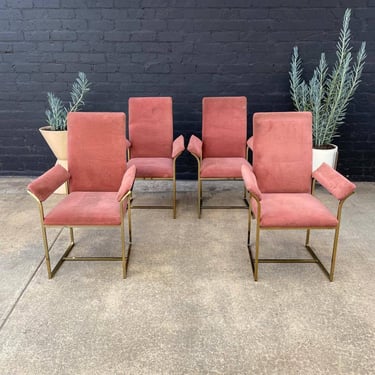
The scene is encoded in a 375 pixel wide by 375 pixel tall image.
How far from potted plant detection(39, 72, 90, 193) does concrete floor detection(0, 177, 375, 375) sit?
901 mm

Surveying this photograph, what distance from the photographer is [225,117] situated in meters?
3.65

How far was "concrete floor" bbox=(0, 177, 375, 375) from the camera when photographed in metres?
1.86

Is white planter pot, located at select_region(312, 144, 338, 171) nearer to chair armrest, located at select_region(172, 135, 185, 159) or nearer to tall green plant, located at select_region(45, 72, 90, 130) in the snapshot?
chair armrest, located at select_region(172, 135, 185, 159)

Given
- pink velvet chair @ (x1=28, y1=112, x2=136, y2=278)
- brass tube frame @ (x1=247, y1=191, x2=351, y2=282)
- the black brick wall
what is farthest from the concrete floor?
the black brick wall

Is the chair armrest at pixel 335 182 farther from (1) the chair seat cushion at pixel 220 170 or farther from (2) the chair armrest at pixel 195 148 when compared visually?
(2) the chair armrest at pixel 195 148

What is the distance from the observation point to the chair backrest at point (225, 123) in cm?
364

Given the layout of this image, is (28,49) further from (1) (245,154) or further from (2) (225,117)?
(1) (245,154)

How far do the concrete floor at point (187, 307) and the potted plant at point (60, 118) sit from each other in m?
0.90

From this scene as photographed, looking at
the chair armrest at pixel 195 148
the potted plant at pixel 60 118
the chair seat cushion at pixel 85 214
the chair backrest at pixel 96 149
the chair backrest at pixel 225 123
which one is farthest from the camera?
the potted plant at pixel 60 118

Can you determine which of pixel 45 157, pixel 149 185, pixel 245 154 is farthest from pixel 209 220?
pixel 45 157

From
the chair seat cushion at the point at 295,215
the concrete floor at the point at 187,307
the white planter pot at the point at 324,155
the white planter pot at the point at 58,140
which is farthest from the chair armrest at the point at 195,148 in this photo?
the white planter pot at the point at 58,140

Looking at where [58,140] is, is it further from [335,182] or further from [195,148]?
[335,182]

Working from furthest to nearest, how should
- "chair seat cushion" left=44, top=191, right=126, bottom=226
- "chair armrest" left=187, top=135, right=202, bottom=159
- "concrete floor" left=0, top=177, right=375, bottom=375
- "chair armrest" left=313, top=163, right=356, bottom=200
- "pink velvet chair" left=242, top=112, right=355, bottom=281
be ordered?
"chair armrest" left=187, top=135, right=202, bottom=159
"pink velvet chair" left=242, top=112, right=355, bottom=281
"chair seat cushion" left=44, top=191, right=126, bottom=226
"chair armrest" left=313, top=163, right=356, bottom=200
"concrete floor" left=0, top=177, right=375, bottom=375

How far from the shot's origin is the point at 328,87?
154 inches
